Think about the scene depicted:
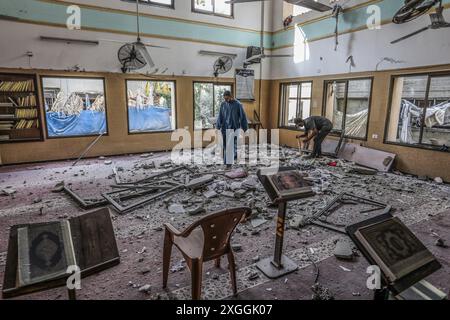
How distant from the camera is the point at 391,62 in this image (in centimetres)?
644

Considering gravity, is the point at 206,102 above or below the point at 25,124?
above

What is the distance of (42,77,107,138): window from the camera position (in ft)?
23.0

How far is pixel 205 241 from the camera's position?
214cm

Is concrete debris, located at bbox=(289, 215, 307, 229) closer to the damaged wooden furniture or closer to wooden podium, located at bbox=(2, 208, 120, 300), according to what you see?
the damaged wooden furniture

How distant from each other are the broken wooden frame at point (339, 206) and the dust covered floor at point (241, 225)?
4.2 inches

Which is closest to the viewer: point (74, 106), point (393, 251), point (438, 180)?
point (393, 251)

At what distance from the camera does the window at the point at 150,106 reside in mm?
8062

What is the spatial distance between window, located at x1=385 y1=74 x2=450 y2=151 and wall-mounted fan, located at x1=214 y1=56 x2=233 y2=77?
15.8 ft

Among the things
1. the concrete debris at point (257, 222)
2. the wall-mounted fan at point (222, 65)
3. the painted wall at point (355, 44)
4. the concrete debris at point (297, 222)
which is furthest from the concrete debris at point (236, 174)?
the wall-mounted fan at point (222, 65)

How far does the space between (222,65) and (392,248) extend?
809 cm

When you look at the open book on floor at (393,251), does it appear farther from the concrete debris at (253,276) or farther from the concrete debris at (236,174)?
the concrete debris at (236,174)

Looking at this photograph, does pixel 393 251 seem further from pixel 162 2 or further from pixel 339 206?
pixel 162 2

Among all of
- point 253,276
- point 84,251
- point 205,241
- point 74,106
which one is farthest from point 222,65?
point 84,251
